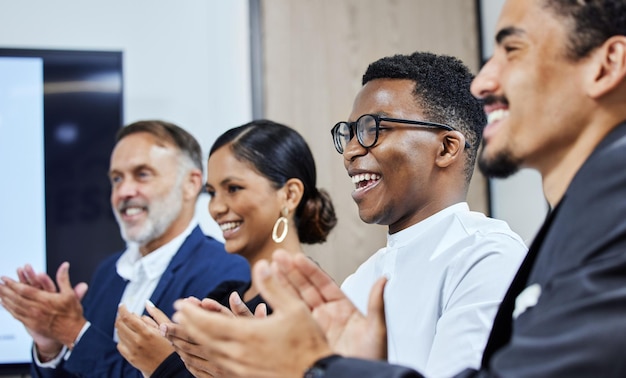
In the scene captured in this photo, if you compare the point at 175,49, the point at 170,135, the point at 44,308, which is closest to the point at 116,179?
the point at 170,135

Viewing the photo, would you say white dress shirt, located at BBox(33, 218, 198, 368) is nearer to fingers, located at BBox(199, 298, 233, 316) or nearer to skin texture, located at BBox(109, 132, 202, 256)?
skin texture, located at BBox(109, 132, 202, 256)

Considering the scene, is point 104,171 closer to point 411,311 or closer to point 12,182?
point 12,182

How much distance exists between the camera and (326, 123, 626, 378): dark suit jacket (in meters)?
0.78

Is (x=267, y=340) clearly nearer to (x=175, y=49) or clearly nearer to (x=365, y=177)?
(x=365, y=177)

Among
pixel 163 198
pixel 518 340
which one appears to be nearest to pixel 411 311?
pixel 518 340

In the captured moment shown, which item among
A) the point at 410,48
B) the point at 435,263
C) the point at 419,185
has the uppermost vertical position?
the point at 410,48

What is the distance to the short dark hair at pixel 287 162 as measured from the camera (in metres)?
2.29

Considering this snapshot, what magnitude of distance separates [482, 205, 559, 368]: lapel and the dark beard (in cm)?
8

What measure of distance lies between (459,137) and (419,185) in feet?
0.46

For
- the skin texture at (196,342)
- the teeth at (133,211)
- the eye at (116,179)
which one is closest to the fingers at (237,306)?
the skin texture at (196,342)

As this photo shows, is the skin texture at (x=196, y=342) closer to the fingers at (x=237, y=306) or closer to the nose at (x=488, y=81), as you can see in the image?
the fingers at (x=237, y=306)

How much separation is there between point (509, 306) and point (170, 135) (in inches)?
82.9

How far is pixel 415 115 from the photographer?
1.69 m

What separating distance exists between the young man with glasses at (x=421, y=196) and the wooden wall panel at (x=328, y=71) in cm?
160
